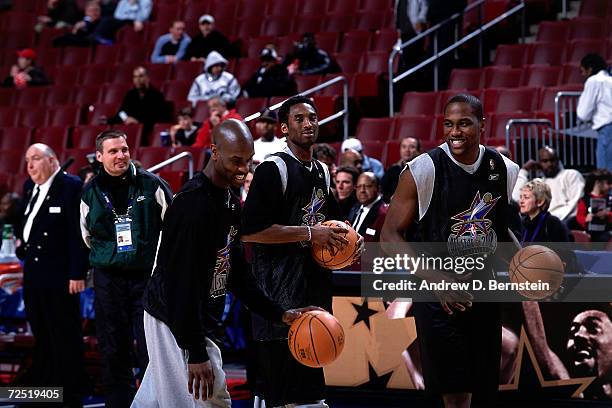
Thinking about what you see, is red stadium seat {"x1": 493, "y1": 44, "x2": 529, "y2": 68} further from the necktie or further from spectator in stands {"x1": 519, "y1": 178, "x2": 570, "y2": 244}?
the necktie

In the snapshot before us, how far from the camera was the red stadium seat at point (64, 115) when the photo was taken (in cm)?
1730

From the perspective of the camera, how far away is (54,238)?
893cm

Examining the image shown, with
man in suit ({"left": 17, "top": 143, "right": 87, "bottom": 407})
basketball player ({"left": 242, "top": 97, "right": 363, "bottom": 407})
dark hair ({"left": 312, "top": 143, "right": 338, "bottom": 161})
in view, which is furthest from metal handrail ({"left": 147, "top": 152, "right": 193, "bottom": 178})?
basketball player ({"left": 242, "top": 97, "right": 363, "bottom": 407})

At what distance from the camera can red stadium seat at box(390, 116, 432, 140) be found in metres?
13.8

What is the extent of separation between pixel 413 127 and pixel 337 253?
793 cm

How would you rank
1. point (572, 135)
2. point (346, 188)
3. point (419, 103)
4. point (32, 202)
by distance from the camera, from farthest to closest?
point (419, 103) → point (572, 135) → point (346, 188) → point (32, 202)

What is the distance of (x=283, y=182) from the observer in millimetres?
6367

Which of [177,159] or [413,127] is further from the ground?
[413,127]

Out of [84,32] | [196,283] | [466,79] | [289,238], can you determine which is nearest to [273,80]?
[466,79]

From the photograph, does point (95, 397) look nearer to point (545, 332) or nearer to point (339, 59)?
point (545, 332)

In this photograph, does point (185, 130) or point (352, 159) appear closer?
point (352, 159)

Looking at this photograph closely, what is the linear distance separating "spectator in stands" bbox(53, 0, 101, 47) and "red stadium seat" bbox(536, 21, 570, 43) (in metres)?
7.83

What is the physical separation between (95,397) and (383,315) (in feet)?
8.56

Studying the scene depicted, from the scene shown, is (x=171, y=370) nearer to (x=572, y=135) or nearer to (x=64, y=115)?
(x=572, y=135)
